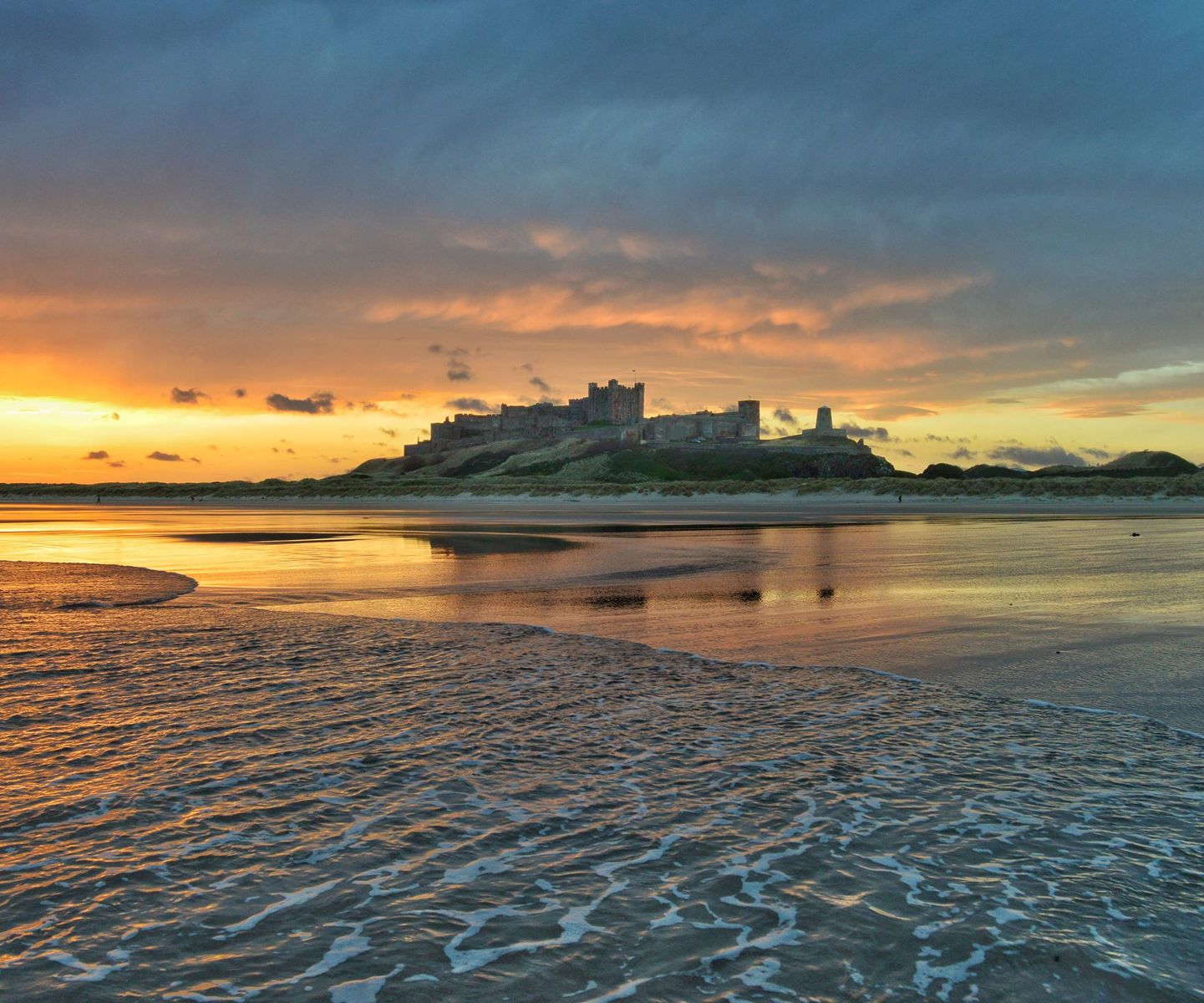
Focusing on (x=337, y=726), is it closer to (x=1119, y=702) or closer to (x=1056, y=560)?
(x=1119, y=702)

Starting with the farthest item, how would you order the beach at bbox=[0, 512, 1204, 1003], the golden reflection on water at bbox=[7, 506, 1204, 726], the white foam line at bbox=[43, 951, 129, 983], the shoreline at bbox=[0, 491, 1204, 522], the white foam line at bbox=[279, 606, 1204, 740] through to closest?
the shoreline at bbox=[0, 491, 1204, 522], the golden reflection on water at bbox=[7, 506, 1204, 726], the white foam line at bbox=[279, 606, 1204, 740], the beach at bbox=[0, 512, 1204, 1003], the white foam line at bbox=[43, 951, 129, 983]

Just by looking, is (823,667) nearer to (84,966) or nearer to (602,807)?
(602,807)

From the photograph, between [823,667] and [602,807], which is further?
[823,667]

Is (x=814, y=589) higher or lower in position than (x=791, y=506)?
lower

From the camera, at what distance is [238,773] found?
6141 millimetres

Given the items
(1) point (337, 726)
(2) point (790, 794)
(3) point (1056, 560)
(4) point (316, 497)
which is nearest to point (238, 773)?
(1) point (337, 726)

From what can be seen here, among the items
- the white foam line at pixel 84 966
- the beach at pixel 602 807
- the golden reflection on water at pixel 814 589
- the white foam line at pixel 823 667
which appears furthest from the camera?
the golden reflection on water at pixel 814 589

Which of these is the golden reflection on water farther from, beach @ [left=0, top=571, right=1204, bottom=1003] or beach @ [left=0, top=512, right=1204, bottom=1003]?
beach @ [left=0, top=571, right=1204, bottom=1003]

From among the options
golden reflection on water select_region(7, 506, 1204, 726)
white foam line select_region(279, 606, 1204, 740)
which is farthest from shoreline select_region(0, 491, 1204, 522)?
white foam line select_region(279, 606, 1204, 740)

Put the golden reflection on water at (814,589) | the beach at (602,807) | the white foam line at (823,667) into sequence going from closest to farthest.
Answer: the beach at (602,807) < the white foam line at (823,667) < the golden reflection on water at (814,589)

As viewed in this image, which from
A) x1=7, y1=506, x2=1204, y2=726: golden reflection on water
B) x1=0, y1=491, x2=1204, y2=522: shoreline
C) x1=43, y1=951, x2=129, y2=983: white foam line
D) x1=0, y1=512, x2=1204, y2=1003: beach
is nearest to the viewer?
x1=43, y1=951, x2=129, y2=983: white foam line

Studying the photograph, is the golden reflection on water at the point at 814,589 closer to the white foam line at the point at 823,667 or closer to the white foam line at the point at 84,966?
the white foam line at the point at 823,667

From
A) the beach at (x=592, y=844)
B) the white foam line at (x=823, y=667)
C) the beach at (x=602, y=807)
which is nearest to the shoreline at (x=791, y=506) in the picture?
the white foam line at (x=823, y=667)

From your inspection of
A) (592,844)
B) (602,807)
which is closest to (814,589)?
(602,807)
